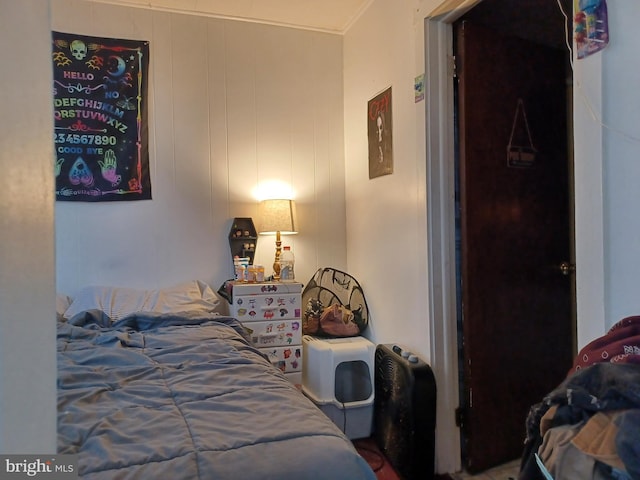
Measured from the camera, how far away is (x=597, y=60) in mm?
1130

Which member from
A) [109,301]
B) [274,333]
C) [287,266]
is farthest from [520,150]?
[109,301]

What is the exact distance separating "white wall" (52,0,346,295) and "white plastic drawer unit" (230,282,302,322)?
0.41 metres

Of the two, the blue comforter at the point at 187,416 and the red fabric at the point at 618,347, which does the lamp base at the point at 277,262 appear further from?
the red fabric at the point at 618,347

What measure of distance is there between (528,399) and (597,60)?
1601 millimetres

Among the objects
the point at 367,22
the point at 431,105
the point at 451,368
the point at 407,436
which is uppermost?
the point at 367,22

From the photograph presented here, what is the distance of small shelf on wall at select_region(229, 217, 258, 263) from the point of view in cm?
283

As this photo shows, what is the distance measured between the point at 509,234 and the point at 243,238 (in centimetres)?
159

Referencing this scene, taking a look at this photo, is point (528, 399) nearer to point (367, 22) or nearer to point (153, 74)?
point (367, 22)

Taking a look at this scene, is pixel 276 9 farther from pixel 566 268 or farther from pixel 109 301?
pixel 566 268

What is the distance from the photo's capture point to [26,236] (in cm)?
41

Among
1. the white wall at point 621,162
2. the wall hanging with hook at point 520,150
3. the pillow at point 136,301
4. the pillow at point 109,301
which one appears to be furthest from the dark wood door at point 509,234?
the pillow at point 109,301

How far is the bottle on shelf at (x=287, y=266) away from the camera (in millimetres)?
2762

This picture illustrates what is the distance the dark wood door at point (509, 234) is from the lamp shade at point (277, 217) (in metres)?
1.14

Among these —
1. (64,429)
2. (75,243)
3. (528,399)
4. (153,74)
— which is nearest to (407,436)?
(528,399)
